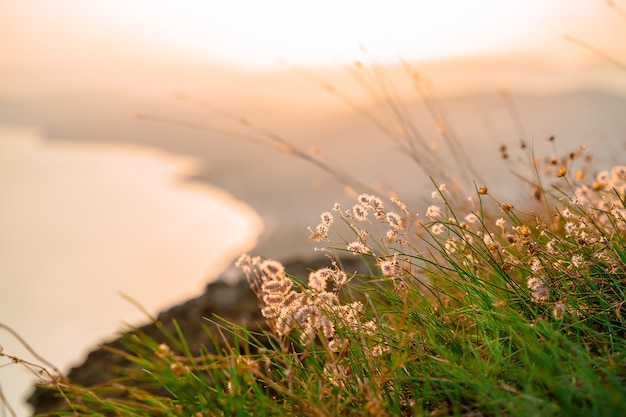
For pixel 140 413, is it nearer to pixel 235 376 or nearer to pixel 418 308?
pixel 235 376

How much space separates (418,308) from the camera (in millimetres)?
2656

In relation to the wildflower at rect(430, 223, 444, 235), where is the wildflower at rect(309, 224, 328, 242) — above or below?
above

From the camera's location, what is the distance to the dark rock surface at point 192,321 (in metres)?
7.23

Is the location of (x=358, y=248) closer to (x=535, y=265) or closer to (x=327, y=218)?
(x=327, y=218)

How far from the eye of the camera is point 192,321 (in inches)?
302

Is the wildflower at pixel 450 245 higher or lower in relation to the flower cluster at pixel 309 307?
lower

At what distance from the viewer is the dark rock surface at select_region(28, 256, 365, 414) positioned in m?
7.23

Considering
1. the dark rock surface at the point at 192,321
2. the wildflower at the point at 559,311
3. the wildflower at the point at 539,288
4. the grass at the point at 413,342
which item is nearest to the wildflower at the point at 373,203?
the grass at the point at 413,342

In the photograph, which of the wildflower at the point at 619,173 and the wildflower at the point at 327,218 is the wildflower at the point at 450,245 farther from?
the wildflower at the point at 619,173

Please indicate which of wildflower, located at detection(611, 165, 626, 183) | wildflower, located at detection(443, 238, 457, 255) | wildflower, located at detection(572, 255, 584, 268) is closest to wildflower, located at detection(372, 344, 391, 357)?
wildflower, located at detection(443, 238, 457, 255)

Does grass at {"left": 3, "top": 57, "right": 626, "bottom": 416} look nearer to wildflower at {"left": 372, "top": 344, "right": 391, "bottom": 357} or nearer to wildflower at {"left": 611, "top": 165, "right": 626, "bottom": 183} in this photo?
wildflower at {"left": 372, "top": 344, "right": 391, "bottom": 357}

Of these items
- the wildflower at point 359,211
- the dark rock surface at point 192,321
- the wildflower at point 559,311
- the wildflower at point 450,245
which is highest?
the wildflower at point 359,211

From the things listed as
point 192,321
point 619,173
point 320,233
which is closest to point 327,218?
point 320,233

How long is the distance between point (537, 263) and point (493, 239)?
28 cm
